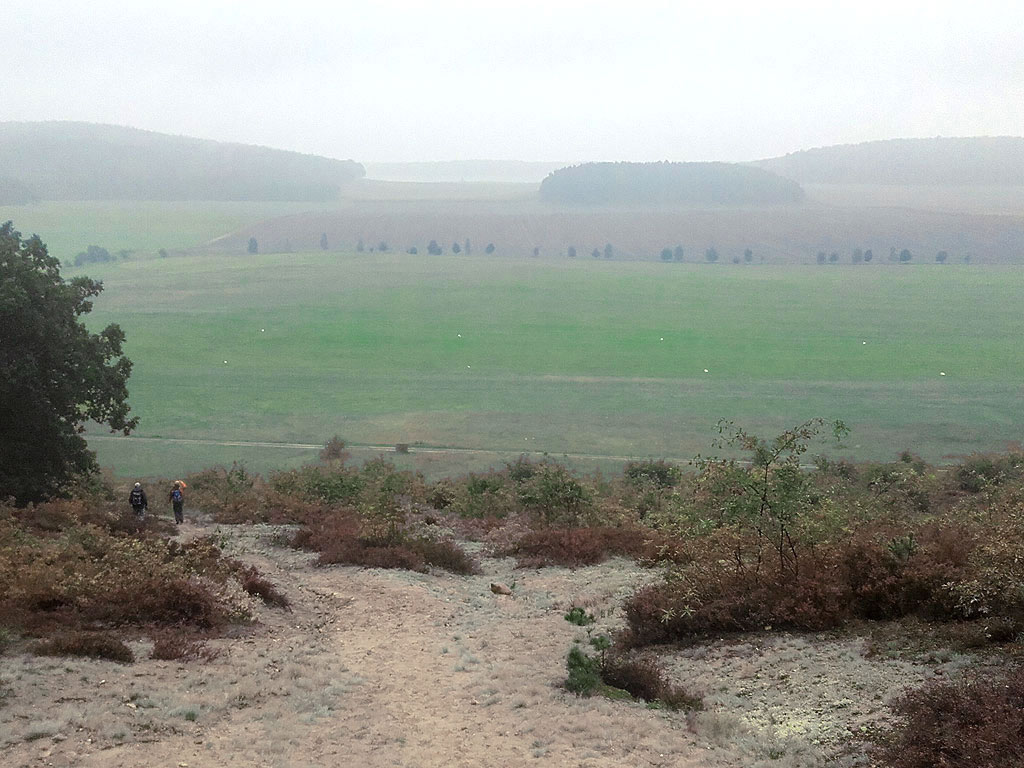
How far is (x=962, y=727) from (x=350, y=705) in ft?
22.9

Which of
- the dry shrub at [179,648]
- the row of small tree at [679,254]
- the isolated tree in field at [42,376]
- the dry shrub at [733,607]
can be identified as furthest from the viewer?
the row of small tree at [679,254]

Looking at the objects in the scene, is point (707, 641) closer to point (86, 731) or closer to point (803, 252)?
point (86, 731)

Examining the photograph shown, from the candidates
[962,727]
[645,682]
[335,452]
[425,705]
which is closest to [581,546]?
[645,682]

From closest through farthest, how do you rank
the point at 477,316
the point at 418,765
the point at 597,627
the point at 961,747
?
the point at 961,747, the point at 418,765, the point at 597,627, the point at 477,316

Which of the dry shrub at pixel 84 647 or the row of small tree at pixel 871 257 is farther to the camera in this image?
the row of small tree at pixel 871 257

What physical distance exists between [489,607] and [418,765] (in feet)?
23.8

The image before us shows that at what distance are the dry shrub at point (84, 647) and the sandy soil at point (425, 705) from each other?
9.6 inches

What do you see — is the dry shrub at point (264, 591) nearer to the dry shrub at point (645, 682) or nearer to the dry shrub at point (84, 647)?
the dry shrub at point (84, 647)

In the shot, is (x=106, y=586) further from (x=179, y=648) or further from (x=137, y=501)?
(x=137, y=501)

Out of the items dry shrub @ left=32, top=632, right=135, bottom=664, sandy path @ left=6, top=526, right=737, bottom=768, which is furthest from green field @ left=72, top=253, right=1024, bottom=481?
dry shrub @ left=32, top=632, right=135, bottom=664

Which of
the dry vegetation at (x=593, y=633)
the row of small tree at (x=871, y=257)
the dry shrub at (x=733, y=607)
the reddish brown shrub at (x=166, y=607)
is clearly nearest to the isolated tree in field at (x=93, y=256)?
the row of small tree at (x=871, y=257)

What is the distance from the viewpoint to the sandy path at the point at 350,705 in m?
9.48

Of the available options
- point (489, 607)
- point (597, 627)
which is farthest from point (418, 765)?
point (489, 607)

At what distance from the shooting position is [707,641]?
501 inches
